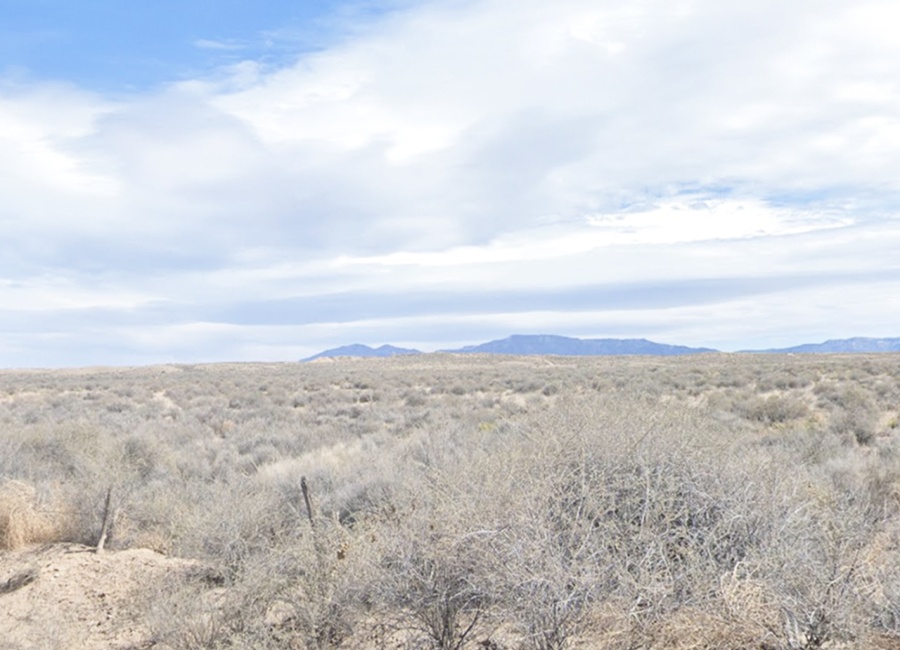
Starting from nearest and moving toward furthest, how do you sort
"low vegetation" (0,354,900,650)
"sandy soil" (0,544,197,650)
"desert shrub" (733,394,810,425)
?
"low vegetation" (0,354,900,650) < "sandy soil" (0,544,197,650) < "desert shrub" (733,394,810,425)

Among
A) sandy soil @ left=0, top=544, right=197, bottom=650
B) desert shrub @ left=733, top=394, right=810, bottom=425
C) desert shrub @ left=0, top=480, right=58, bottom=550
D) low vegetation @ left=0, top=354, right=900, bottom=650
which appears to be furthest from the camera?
desert shrub @ left=733, top=394, right=810, bottom=425

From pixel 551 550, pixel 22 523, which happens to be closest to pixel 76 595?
pixel 22 523

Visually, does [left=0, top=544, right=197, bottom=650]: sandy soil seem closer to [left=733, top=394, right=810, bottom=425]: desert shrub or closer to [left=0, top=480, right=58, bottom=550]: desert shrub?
[left=0, top=480, right=58, bottom=550]: desert shrub

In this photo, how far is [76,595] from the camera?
328 inches

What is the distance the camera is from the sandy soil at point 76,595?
7.14 m

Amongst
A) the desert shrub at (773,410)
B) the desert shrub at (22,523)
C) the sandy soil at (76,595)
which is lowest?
the sandy soil at (76,595)

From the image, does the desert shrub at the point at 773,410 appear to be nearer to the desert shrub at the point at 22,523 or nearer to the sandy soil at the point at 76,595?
the sandy soil at the point at 76,595

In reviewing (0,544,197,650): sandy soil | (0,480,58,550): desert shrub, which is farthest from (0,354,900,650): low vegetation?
(0,544,197,650): sandy soil

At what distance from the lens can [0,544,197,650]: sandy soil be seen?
714 cm

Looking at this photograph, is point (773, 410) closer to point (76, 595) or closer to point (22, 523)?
point (76, 595)

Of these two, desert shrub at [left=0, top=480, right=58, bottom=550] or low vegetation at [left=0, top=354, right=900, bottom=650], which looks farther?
desert shrub at [left=0, top=480, right=58, bottom=550]

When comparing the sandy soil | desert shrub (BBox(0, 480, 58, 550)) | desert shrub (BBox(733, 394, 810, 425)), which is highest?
desert shrub (BBox(733, 394, 810, 425))

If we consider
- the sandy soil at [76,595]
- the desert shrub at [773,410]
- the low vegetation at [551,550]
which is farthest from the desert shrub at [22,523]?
the desert shrub at [773,410]

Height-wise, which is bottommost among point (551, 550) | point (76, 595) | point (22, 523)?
point (76, 595)
